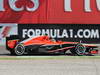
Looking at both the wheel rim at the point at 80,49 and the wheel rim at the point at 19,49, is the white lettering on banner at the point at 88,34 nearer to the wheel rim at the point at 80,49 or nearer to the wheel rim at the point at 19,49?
the wheel rim at the point at 80,49

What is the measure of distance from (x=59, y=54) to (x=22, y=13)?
9.55m

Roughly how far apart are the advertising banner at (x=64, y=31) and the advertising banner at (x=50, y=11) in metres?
0.37

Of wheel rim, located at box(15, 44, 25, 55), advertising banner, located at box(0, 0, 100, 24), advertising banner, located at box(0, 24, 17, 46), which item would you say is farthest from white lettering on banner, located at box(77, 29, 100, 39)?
wheel rim, located at box(15, 44, 25, 55)

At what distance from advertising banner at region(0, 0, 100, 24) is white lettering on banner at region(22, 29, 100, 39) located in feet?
2.43

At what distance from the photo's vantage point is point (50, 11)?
90.8ft

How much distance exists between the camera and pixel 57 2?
27.6m

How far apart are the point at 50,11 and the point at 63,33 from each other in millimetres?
1897

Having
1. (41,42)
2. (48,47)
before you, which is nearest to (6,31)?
(41,42)

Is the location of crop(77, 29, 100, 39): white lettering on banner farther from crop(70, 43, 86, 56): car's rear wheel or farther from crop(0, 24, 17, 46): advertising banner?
crop(70, 43, 86, 56): car's rear wheel

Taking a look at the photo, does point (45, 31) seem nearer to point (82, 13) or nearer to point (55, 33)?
point (55, 33)

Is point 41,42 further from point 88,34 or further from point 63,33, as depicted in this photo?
point 88,34

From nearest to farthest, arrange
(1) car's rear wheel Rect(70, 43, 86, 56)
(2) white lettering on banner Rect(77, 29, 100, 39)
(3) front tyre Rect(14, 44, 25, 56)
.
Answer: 1. (3) front tyre Rect(14, 44, 25, 56)
2. (1) car's rear wheel Rect(70, 43, 86, 56)
3. (2) white lettering on banner Rect(77, 29, 100, 39)

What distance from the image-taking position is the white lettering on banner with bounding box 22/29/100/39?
27159mm

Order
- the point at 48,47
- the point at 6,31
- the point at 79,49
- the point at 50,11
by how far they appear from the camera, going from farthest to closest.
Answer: the point at 50,11 < the point at 6,31 < the point at 79,49 < the point at 48,47
